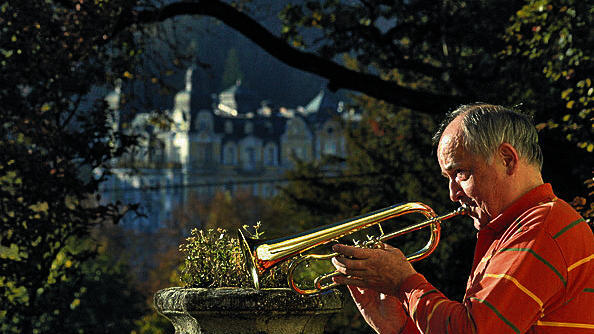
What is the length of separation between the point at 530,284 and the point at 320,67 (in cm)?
888

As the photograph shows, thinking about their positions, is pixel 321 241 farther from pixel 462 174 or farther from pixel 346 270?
pixel 462 174

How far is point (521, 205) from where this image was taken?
7.30 ft

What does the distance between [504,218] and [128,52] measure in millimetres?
7888

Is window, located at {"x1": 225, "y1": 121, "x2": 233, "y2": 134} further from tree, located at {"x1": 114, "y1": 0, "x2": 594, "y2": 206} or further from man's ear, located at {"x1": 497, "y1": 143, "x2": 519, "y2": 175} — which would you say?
man's ear, located at {"x1": 497, "y1": 143, "x2": 519, "y2": 175}

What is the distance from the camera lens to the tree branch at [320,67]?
35.2 ft

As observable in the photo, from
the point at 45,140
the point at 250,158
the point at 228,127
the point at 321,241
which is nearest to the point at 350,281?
the point at 321,241

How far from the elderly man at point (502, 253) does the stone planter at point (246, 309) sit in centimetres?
73

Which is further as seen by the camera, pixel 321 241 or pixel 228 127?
pixel 228 127

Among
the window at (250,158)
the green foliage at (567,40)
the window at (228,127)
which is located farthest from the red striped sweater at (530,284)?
the window at (228,127)

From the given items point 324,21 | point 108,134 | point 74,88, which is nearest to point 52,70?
point 74,88

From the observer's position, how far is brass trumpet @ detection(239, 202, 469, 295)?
2.53 metres

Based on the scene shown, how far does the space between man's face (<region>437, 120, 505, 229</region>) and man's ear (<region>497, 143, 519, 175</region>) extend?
1cm

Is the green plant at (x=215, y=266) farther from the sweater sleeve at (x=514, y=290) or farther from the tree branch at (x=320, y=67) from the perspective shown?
the tree branch at (x=320, y=67)

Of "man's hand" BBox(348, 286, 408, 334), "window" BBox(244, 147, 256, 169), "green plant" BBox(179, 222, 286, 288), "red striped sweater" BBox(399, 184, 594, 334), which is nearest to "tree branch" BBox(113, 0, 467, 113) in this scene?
"green plant" BBox(179, 222, 286, 288)
